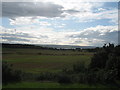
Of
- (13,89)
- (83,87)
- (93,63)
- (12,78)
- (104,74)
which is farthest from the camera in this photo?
(93,63)

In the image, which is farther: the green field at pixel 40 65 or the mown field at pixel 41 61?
the mown field at pixel 41 61

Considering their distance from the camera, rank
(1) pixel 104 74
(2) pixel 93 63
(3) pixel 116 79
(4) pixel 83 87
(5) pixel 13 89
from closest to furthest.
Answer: (5) pixel 13 89 < (4) pixel 83 87 < (1) pixel 104 74 < (3) pixel 116 79 < (2) pixel 93 63

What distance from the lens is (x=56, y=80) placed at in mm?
15547

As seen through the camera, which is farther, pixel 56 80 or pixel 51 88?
pixel 56 80

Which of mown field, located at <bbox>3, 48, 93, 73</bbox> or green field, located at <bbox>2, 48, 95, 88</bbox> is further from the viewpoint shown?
mown field, located at <bbox>3, 48, 93, 73</bbox>

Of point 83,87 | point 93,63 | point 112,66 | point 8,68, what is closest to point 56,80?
point 83,87

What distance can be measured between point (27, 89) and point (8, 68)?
149 inches

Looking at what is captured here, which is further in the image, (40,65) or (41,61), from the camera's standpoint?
(41,61)

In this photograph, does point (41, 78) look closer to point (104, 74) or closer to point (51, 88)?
point (51, 88)

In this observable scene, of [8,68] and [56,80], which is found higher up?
[8,68]

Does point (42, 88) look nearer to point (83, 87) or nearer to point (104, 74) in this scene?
point (83, 87)

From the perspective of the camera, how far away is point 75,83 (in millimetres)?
14836

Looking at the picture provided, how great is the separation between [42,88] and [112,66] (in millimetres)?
7867

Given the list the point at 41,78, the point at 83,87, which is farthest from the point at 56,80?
the point at 83,87
